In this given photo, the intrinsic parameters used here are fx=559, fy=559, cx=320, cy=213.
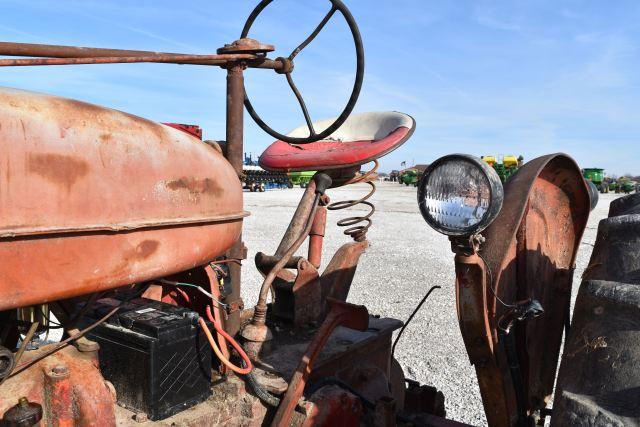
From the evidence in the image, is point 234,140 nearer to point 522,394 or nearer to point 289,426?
point 289,426

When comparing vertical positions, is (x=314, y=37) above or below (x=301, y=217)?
above

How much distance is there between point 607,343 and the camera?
1262 mm

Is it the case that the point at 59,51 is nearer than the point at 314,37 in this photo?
Yes

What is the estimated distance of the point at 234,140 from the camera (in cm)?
195

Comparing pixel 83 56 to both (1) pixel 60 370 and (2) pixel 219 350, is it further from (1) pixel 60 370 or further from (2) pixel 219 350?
(2) pixel 219 350

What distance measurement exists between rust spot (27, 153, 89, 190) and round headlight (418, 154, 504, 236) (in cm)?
83

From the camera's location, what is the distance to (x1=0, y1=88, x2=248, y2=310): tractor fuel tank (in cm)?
86

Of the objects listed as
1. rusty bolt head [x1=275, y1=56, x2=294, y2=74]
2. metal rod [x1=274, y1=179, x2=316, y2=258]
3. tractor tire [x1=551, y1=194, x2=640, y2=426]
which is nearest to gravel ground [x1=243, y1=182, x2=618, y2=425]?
metal rod [x1=274, y1=179, x2=316, y2=258]

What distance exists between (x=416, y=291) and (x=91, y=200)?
4.89m

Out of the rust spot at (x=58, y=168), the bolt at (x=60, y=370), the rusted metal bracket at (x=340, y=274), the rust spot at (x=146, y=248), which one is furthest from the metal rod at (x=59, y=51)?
the rusted metal bracket at (x=340, y=274)

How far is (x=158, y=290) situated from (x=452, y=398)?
2.00m

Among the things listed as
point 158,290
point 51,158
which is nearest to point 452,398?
point 158,290

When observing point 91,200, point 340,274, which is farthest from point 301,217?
point 91,200

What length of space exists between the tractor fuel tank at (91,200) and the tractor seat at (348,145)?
966 millimetres
